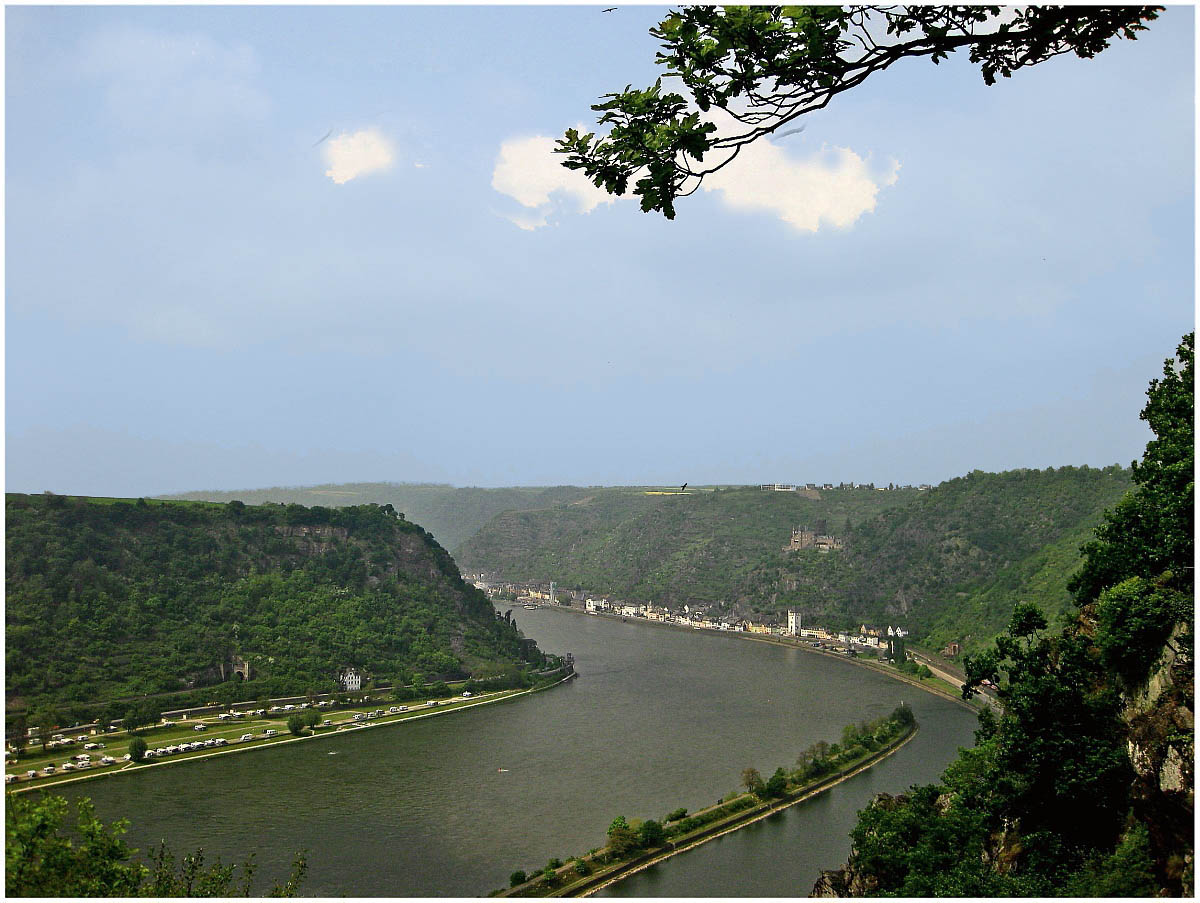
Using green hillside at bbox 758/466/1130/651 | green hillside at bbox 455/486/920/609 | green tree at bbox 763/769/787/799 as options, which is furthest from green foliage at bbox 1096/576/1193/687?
green hillside at bbox 455/486/920/609

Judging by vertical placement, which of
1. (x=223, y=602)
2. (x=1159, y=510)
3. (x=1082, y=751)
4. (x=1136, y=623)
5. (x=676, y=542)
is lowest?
(x=223, y=602)

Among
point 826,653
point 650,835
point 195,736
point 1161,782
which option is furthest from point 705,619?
point 1161,782

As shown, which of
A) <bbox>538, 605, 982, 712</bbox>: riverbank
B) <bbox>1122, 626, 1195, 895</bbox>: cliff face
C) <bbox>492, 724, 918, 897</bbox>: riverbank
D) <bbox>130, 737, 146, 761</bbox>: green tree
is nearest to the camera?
<bbox>1122, 626, 1195, 895</bbox>: cliff face

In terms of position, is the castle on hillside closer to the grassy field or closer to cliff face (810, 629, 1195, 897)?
the grassy field

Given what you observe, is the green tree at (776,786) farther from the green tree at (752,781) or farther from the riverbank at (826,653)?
the riverbank at (826,653)

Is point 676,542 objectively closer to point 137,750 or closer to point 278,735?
point 278,735

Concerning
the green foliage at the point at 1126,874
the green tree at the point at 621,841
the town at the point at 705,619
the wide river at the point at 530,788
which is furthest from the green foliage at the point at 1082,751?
the town at the point at 705,619

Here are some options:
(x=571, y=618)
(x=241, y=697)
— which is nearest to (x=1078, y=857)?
(x=241, y=697)
